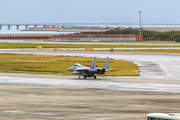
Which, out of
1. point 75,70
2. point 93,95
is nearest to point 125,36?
point 75,70

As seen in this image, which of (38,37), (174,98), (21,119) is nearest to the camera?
(21,119)

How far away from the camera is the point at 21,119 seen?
24.1 meters

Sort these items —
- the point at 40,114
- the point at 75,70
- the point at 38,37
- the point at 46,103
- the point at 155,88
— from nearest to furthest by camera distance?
the point at 40,114 < the point at 46,103 < the point at 155,88 < the point at 75,70 < the point at 38,37

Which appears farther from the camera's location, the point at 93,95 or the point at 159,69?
the point at 159,69

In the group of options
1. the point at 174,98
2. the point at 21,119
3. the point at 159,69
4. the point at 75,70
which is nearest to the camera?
the point at 21,119

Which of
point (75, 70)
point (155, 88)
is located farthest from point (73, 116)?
point (75, 70)

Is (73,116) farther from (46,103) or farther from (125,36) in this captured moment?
(125,36)

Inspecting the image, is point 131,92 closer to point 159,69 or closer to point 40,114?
point 40,114

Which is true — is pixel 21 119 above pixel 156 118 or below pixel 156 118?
below

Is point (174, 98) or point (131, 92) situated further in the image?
point (131, 92)

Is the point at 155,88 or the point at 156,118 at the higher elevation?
the point at 156,118

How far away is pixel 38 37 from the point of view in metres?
200

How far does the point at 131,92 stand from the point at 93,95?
4.68m

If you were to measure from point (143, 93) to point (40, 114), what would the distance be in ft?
45.1
